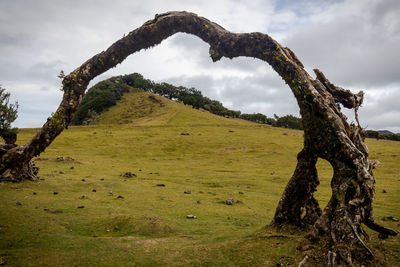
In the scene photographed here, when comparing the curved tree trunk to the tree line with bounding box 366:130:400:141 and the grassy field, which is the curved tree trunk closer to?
the grassy field

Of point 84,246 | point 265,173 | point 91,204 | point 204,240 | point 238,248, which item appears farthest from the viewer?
→ point 265,173

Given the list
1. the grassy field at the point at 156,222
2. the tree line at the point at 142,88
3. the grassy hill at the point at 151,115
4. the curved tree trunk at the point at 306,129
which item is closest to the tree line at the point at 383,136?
the tree line at the point at 142,88

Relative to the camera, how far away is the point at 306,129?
7434mm

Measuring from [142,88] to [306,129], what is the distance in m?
123

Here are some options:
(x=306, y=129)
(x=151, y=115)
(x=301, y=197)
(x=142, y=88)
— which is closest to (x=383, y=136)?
(x=151, y=115)

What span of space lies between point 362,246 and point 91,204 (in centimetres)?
1140

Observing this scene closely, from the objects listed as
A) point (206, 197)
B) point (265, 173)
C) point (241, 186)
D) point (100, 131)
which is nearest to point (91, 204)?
point (206, 197)

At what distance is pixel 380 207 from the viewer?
15344 mm

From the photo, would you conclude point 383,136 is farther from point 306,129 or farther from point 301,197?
point 306,129

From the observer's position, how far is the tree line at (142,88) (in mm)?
95125

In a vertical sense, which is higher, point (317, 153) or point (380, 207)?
point (317, 153)

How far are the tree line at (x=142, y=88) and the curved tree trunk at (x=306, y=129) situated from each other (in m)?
84.8

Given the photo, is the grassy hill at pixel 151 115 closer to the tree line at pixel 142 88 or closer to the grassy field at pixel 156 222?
the tree line at pixel 142 88

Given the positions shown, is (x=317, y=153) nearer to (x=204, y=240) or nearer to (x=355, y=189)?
(x=355, y=189)
